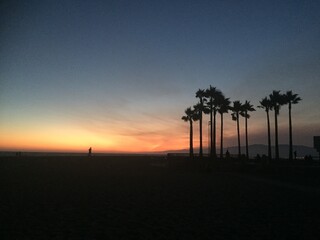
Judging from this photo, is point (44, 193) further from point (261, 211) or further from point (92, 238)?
point (261, 211)


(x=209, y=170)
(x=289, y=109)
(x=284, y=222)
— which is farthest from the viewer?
(x=289, y=109)

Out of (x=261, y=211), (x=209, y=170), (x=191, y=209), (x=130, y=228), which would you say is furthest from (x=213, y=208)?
(x=209, y=170)

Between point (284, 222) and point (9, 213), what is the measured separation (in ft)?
35.0

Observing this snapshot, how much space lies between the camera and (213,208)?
47.3 ft

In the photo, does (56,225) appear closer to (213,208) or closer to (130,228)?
(130,228)

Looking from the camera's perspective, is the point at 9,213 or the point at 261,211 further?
the point at 261,211

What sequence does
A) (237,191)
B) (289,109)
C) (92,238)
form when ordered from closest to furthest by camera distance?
(92,238) → (237,191) → (289,109)

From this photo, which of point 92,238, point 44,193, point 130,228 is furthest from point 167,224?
point 44,193

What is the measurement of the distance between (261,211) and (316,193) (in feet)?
27.3

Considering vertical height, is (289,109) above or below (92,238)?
above

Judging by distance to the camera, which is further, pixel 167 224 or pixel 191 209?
pixel 191 209

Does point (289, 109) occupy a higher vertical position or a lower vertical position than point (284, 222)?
higher

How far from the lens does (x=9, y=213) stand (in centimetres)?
1266

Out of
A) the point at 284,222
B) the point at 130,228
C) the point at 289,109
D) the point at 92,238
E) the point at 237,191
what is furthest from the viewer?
the point at 289,109
